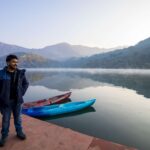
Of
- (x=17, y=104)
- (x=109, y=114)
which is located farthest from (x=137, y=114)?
(x=17, y=104)

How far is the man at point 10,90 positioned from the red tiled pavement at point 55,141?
1.95ft

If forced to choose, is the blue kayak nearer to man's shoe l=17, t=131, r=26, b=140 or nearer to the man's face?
man's shoe l=17, t=131, r=26, b=140

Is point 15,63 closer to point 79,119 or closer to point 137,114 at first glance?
point 79,119

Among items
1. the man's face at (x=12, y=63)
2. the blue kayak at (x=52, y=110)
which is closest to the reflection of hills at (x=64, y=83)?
the blue kayak at (x=52, y=110)

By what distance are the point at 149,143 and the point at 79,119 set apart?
24.0ft

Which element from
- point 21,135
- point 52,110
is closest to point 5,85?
point 21,135

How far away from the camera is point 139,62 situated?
7146 inches

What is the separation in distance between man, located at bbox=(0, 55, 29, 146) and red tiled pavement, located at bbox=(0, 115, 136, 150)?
595mm

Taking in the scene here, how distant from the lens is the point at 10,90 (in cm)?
621

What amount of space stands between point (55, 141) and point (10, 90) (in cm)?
228

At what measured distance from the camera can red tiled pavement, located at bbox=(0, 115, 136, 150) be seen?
249 inches

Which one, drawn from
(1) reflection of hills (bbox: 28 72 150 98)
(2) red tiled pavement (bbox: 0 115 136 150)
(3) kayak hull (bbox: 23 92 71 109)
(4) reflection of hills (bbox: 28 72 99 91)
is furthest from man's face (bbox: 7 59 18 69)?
(4) reflection of hills (bbox: 28 72 99 91)

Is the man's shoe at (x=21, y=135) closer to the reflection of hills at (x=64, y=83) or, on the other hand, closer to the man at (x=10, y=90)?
the man at (x=10, y=90)

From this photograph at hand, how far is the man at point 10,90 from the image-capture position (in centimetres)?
609
